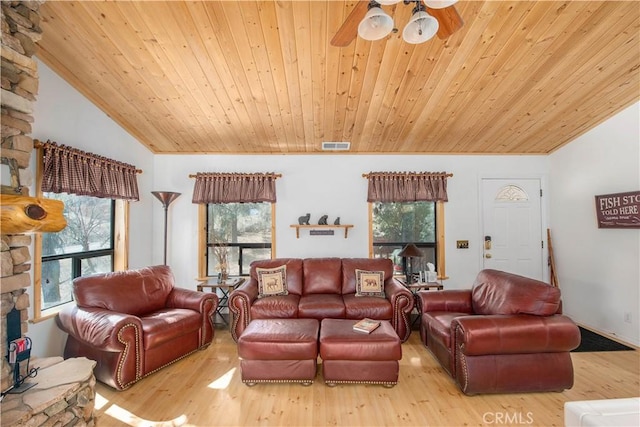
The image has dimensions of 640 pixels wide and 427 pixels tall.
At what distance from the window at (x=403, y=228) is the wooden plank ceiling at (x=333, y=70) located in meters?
1.11

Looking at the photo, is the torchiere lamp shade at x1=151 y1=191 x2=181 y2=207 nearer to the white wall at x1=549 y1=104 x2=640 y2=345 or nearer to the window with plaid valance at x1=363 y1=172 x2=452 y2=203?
the window with plaid valance at x1=363 y1=172 x2=452 y2=203

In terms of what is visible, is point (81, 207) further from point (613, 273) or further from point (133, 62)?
point (613, 273)

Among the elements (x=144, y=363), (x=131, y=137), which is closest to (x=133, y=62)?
(x=131, y=137)

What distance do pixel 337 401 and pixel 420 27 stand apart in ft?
8.82

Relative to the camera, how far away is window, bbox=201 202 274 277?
181 inches

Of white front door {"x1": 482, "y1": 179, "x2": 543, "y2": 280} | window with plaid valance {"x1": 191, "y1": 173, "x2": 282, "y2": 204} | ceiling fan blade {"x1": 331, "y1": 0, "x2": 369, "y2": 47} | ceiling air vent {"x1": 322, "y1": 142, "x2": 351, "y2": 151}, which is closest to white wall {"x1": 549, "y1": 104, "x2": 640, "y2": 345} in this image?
white front door {"x1": 482, "y1": 179, "x2": 543, "y2": 280}

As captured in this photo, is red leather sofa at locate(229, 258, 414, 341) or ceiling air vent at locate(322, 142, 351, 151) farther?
ceiling air vent at locate(322, 142, 351, 151)

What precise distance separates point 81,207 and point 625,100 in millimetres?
6225

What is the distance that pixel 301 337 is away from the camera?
252 cm

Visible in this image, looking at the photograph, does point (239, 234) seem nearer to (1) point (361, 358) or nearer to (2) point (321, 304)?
(2) point (321, 304)

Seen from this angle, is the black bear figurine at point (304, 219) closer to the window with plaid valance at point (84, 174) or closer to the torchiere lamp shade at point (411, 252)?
the torchiere lamp shade at point (411, 252)

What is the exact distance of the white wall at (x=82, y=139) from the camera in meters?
2.65

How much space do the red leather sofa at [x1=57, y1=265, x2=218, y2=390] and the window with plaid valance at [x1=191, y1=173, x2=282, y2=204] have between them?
1.26 m

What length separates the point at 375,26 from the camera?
5.24 ft
